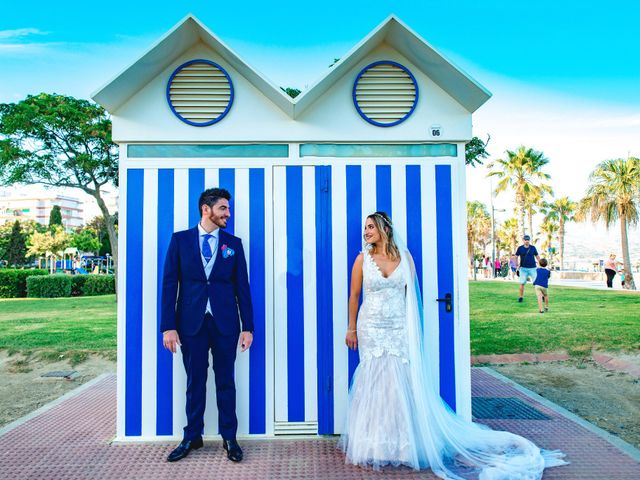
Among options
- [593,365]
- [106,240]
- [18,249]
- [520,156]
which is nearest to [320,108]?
[593,365]

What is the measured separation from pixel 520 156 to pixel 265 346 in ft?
133

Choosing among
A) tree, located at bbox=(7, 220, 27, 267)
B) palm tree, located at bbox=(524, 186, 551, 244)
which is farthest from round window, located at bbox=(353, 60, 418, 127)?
tree, located at bbox=(7, 220, 27, 267)

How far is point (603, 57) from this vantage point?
52.0ft

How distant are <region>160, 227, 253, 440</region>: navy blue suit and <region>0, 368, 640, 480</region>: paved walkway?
33 cm

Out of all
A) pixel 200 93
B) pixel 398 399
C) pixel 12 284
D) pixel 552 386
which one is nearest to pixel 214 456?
pixel 398 399

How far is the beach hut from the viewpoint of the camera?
4391 mm

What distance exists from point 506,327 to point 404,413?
7.21m

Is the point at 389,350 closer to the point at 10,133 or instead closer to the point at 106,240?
the point at 10,133

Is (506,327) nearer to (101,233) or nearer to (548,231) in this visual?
(548,231)

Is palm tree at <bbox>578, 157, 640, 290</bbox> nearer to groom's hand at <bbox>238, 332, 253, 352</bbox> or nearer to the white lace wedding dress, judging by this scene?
the white lace wedding dress

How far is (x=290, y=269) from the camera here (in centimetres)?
450

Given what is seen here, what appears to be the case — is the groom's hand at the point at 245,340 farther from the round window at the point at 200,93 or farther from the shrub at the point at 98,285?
the shrub at the point at 98,285

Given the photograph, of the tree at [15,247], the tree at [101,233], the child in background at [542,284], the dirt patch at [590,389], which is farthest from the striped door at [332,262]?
the tree at [101,233]

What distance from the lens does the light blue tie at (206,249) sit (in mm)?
4035
